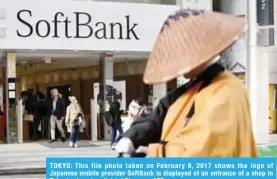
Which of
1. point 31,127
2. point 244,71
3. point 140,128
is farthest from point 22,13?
point 140,128

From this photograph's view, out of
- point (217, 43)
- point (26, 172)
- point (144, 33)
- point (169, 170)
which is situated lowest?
point (26, 172)

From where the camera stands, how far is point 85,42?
21.3 meters

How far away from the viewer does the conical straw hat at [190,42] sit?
7.59 ft

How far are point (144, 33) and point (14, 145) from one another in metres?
6.12

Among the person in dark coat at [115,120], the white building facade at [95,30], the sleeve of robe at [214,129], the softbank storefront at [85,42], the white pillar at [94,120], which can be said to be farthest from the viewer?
the white pillar at [94,120]

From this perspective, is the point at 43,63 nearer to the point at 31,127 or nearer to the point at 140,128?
the point at 31,127

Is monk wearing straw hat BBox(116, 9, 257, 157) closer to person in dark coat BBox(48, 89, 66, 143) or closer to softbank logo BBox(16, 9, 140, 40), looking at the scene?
person in dark coat BBox(48, 89, 66, 143)

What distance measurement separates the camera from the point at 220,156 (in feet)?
7.42

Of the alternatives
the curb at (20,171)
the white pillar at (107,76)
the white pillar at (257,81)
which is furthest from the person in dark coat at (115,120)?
the curb at (20,171)

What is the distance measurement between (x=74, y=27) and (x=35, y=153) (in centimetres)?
556

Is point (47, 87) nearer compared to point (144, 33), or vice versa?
point (144, 33)
